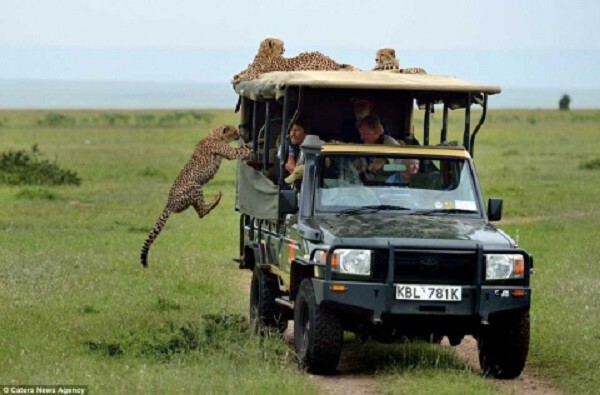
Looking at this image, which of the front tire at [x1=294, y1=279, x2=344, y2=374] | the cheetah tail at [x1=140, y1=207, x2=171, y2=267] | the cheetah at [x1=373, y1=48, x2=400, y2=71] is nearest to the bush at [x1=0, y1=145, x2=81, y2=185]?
the cheetah tail at [x1=140, y1=207, x2=171, y2=267]

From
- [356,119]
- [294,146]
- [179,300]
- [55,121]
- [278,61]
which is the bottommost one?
[55,121]

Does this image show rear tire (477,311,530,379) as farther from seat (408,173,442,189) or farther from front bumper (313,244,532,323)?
seat (408,173,442,189)

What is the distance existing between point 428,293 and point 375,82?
1936 millimetres

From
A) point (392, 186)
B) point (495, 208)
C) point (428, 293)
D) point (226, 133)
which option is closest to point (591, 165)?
point (226, 133)

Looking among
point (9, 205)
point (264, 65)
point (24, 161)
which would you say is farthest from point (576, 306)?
point (24, 161)

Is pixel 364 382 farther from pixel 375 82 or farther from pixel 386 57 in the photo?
pixel 386 57

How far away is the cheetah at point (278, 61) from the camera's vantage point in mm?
12305

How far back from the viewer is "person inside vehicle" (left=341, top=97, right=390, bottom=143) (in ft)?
36.7

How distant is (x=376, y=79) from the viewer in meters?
10.1

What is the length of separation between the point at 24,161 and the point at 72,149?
42.8 ft

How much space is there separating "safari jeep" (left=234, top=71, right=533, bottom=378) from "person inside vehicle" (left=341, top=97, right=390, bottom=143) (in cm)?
48

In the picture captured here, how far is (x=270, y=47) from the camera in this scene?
12492 mm

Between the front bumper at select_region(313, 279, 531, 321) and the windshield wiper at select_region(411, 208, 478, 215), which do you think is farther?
the windshield wiper at select_region(411, 208, 478, 215)

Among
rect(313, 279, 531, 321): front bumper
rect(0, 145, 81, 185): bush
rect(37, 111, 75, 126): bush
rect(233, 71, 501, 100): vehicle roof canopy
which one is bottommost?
rect(37, 111, 75, 126): bush
